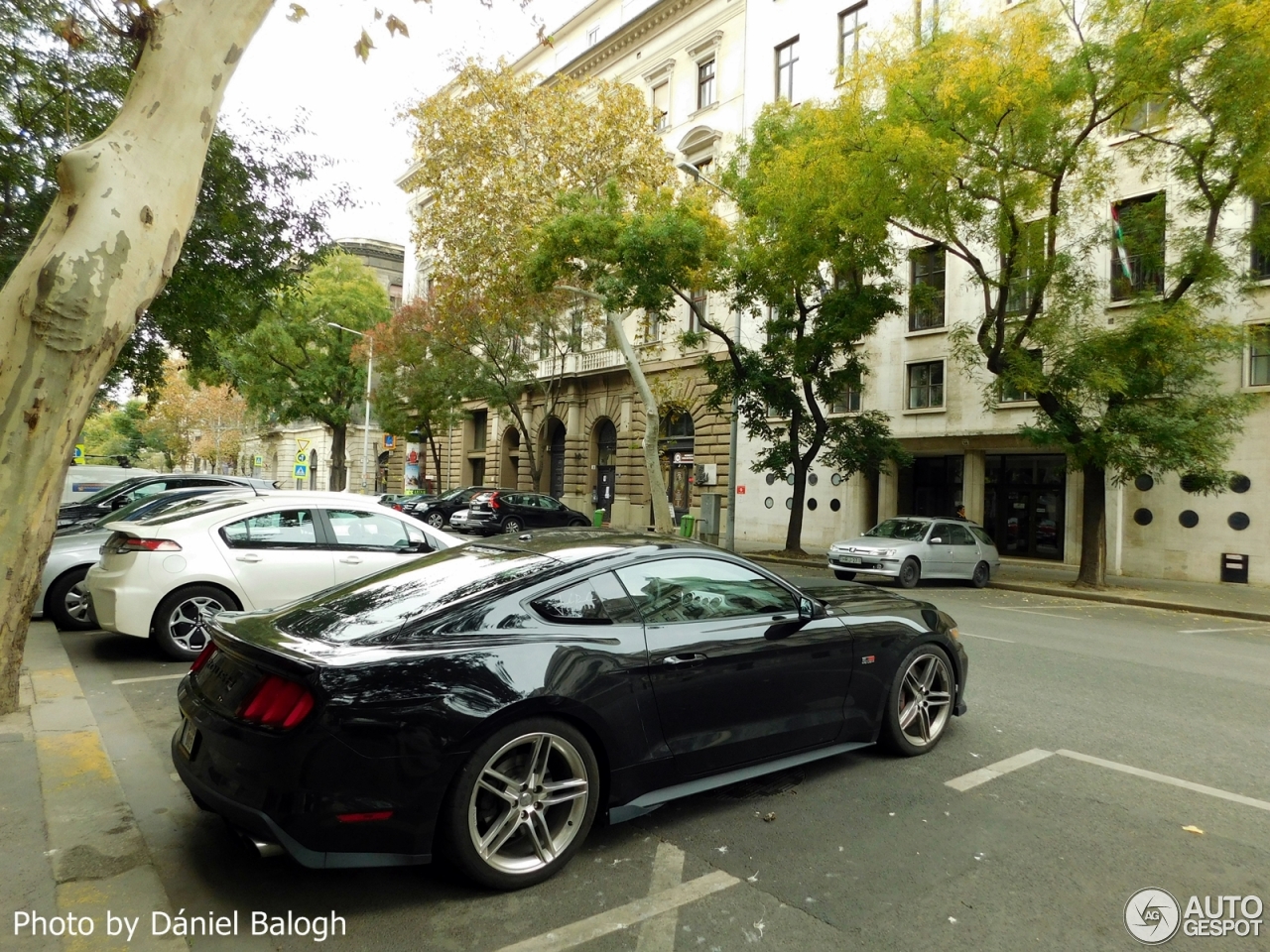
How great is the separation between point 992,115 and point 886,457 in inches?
332

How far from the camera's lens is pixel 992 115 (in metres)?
14.8

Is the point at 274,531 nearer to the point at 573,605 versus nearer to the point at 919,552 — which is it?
the point at 573,605

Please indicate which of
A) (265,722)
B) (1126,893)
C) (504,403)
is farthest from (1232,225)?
(504,403)

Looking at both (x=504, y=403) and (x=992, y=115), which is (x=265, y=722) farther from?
(x=504, y=403)

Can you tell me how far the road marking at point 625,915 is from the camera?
116 inches

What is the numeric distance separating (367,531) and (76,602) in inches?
128

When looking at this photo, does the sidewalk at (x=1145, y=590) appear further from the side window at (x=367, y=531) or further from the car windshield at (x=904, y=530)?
the side window at (x=367, y=531)

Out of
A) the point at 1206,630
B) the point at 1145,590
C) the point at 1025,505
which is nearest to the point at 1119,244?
the point at 1145,590

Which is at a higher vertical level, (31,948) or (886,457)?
(886,457)

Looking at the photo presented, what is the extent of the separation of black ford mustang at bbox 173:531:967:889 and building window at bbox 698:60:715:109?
29641 millimetres

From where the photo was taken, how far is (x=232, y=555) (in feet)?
24.2

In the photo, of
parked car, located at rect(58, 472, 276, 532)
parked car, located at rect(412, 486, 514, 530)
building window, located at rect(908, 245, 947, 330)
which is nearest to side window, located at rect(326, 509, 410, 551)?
parked car, located at rect(58, 472, 276, 532)

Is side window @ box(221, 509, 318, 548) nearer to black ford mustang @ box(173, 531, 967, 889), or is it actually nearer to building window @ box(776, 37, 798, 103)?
black ford mustang @ box(173, 531, 967, 889)

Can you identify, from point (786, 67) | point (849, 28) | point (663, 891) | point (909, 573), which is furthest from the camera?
point (786, 67)
